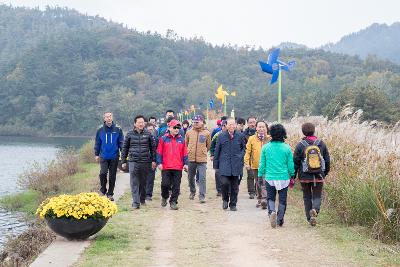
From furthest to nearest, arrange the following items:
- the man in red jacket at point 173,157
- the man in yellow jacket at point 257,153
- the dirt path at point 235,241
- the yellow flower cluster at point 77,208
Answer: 1. the man in yellow jacket at point 257,153
2. the man in red jacket at point 173,157
3. the yellow flower cluster at point 77,208
4. the dirt path at point 235,241

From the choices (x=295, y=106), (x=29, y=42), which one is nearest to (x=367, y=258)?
(x=295, y=106)

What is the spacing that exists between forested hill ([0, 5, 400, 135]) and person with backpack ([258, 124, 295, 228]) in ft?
213

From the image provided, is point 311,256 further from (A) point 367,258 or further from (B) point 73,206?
(B) point 73,206

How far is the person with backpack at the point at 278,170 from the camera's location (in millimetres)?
9414

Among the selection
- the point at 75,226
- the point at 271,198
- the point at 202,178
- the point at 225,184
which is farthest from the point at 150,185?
the point at 75,226

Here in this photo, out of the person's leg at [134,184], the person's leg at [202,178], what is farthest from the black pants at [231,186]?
the person's leg at [134,184]

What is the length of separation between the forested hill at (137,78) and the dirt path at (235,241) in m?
64.2

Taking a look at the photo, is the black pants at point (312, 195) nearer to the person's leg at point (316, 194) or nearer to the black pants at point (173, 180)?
the person's leg at point (316, 194)

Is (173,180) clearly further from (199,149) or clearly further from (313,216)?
(313,216)

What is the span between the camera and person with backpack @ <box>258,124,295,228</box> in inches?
371

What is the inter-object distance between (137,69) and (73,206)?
465 ft

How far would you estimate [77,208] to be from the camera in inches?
319

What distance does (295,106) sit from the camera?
Answer: 7362cm

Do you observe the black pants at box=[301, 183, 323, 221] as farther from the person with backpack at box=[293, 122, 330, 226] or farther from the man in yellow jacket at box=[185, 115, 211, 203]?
the man in yellow jacket at box=[185, 115, 211, 203]
